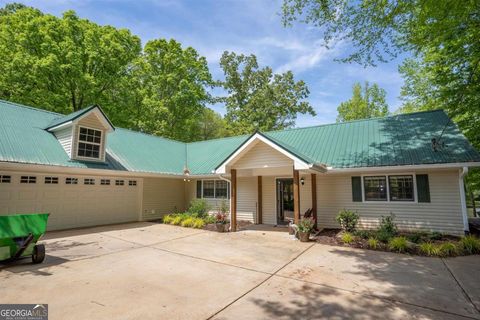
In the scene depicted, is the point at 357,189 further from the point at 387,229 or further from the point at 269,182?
the point at 269,182

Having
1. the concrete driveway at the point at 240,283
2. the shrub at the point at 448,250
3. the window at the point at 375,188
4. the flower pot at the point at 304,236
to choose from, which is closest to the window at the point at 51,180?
the concrete driveway at the point at 240,283

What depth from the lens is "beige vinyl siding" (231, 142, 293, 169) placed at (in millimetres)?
10297

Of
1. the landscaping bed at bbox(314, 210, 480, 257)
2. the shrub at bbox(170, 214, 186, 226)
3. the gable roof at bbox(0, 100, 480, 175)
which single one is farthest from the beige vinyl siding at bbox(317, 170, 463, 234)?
the shrub at bbox(170, 214, 186, 226)

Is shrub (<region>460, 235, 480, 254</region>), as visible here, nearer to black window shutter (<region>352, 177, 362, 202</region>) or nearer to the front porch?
black window shutter (<region>352, 177, 362, 202</region>)

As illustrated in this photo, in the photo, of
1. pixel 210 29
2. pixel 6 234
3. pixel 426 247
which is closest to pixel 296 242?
pixel 426 247

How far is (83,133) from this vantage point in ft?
38.6

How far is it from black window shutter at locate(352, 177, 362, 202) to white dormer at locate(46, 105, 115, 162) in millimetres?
11669

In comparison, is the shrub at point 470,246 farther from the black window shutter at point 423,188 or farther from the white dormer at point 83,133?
the white dormer at point 83,133

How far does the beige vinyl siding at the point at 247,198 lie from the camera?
1373 cm

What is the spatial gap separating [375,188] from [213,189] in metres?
8.52

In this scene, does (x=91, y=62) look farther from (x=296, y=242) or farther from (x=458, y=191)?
(x=458, y=191)

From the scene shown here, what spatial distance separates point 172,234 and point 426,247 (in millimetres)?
8738

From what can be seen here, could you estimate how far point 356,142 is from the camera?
1237 cm

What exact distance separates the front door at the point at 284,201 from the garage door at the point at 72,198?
7654 mm
